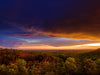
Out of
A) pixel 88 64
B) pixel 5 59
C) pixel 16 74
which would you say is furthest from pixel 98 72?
pixel 5 59

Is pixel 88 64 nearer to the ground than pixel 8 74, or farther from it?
farther from it

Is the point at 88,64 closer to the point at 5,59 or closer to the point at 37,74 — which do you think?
the point at 37,74

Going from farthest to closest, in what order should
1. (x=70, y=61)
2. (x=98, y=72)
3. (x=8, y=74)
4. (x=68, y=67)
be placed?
1. (x=70, y=61)
2. (x=68, y=67)
3. (x=8, y=74)
4. (x=98, y=72)

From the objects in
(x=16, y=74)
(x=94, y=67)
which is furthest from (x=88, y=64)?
(x=16, y=74)

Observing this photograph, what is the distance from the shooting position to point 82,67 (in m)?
4.97

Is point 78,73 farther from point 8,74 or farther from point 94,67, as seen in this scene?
point 8,74

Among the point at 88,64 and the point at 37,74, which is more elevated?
the point at 88,64

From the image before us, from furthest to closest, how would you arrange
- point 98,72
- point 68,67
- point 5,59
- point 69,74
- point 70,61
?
point 5,59 → point 70,61 → point 68,67 → point 69,74 → point 98,72

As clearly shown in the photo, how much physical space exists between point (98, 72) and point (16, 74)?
12.5ft

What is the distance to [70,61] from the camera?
5.68 meters

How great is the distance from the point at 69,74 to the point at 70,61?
4.38 ft

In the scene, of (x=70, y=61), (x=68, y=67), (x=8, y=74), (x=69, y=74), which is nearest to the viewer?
(x=69, y=74)

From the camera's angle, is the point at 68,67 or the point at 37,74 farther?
the point at 68,67

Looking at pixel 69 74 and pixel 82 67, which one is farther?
pixel 82 67
